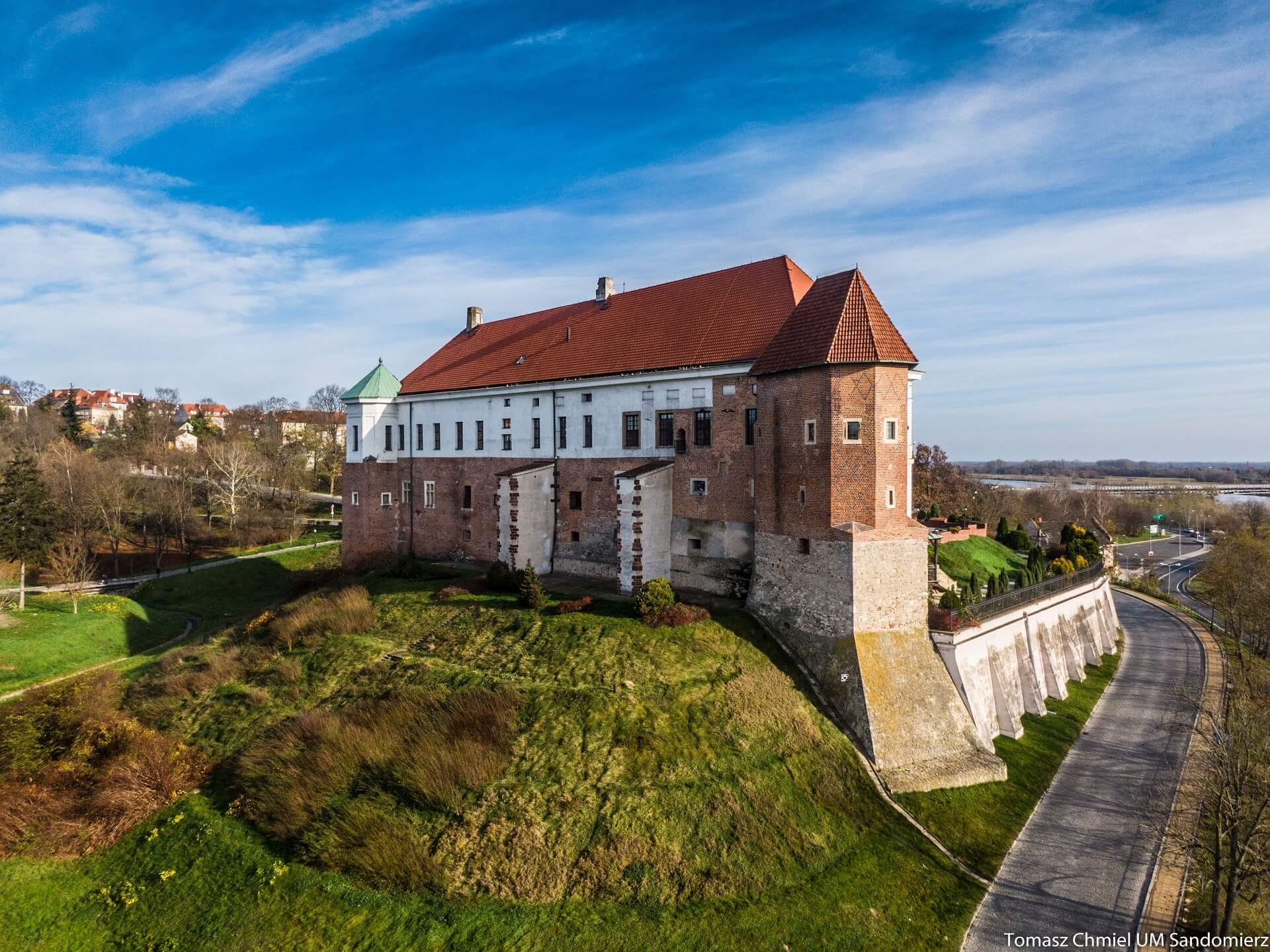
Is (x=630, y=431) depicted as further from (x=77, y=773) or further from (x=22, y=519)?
(x=22, y=519)

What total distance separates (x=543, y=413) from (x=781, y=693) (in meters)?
17.9

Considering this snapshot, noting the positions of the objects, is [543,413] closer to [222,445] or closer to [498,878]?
[498,878]

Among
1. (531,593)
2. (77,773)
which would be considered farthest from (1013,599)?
(77,773)

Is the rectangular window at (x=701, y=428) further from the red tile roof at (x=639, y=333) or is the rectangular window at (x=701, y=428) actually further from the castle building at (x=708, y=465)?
the red tile roof at (x=639, y=333)

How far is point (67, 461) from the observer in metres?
51.1

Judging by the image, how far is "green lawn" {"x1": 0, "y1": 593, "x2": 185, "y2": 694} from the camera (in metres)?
29.4

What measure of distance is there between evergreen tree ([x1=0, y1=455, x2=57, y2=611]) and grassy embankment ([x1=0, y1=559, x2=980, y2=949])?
2589cm

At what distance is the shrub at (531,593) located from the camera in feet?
80.6

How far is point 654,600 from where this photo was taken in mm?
22562

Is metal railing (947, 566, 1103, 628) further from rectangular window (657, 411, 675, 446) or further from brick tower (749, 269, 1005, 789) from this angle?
rectangular window (657, 411, 675, 446)

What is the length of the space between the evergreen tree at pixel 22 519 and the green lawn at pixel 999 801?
4626 cm

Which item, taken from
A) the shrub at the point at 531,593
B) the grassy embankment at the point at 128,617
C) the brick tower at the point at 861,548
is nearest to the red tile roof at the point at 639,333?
the brick tower at the point at 861,548

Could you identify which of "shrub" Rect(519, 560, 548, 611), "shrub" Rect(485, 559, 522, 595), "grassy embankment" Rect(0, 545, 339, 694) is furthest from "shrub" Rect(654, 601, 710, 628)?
"grassy embankment" Rect(0, 545, 339, 694)

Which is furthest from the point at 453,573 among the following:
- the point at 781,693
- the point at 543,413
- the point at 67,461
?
the point at 67,461
